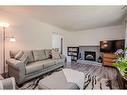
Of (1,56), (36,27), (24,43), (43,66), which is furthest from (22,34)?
(43,66)

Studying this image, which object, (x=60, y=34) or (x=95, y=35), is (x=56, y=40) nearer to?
(x=60, y=34)

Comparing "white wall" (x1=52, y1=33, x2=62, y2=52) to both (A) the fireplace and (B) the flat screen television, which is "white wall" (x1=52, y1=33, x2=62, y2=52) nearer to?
(A) the fireplace

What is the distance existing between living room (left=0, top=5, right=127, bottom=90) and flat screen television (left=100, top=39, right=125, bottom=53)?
0.05m

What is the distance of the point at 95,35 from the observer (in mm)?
5730

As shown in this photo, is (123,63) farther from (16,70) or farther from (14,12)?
(14,12)

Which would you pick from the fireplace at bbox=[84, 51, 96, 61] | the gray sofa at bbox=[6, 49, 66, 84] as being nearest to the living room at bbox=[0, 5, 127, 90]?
the gray sofa at bbox=[6, 49, 66, 84]

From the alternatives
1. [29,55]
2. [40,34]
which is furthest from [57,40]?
[29,55]

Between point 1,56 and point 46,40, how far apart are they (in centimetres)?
223

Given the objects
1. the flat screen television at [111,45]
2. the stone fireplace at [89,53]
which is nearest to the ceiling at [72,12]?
the flat screen television at [111,45]

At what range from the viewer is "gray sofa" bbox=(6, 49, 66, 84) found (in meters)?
2.58

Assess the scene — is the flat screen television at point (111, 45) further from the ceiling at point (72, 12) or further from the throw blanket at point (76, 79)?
the throw blanket at point (76, 79)

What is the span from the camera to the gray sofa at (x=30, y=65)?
2582 millimetres

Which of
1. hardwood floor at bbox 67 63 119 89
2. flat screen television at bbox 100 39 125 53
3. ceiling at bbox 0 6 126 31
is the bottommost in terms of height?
hardwood floor at bbox 67 63 119 89

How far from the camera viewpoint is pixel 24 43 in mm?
4062
